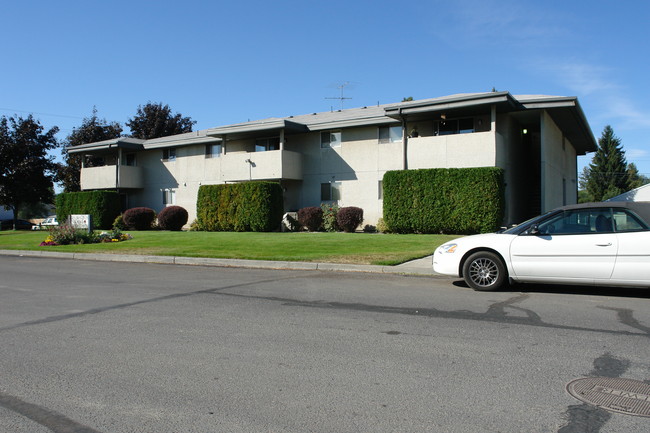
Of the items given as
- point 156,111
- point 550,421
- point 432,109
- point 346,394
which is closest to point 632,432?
point 550,421

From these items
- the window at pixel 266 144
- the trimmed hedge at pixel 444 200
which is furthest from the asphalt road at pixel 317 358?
the window at pixel 266 144

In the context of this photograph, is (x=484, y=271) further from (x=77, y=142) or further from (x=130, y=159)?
(x=77, y=142)

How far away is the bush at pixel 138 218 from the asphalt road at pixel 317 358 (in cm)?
2153

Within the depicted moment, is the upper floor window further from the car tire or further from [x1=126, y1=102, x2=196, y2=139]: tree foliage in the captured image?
[x1=126, y1=102, x2=196, y2=139]: tree foliage

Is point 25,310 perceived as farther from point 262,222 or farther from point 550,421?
point 262,222

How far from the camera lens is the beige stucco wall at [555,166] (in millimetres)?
22516

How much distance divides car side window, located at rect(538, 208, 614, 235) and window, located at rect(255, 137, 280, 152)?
21.6 metres

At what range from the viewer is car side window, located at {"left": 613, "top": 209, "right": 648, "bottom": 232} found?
7.89 m

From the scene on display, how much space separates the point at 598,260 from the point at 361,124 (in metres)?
18.3

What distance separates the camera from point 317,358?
194 inches

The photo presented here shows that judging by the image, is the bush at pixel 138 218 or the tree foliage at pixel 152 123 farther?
the tree foliage at pixel 152 123

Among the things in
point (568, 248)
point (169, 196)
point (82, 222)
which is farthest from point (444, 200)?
point (169, 196)

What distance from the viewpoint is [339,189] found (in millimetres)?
→ 26625

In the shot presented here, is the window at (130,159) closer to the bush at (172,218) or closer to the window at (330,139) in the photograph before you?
the bush at (172,218)
